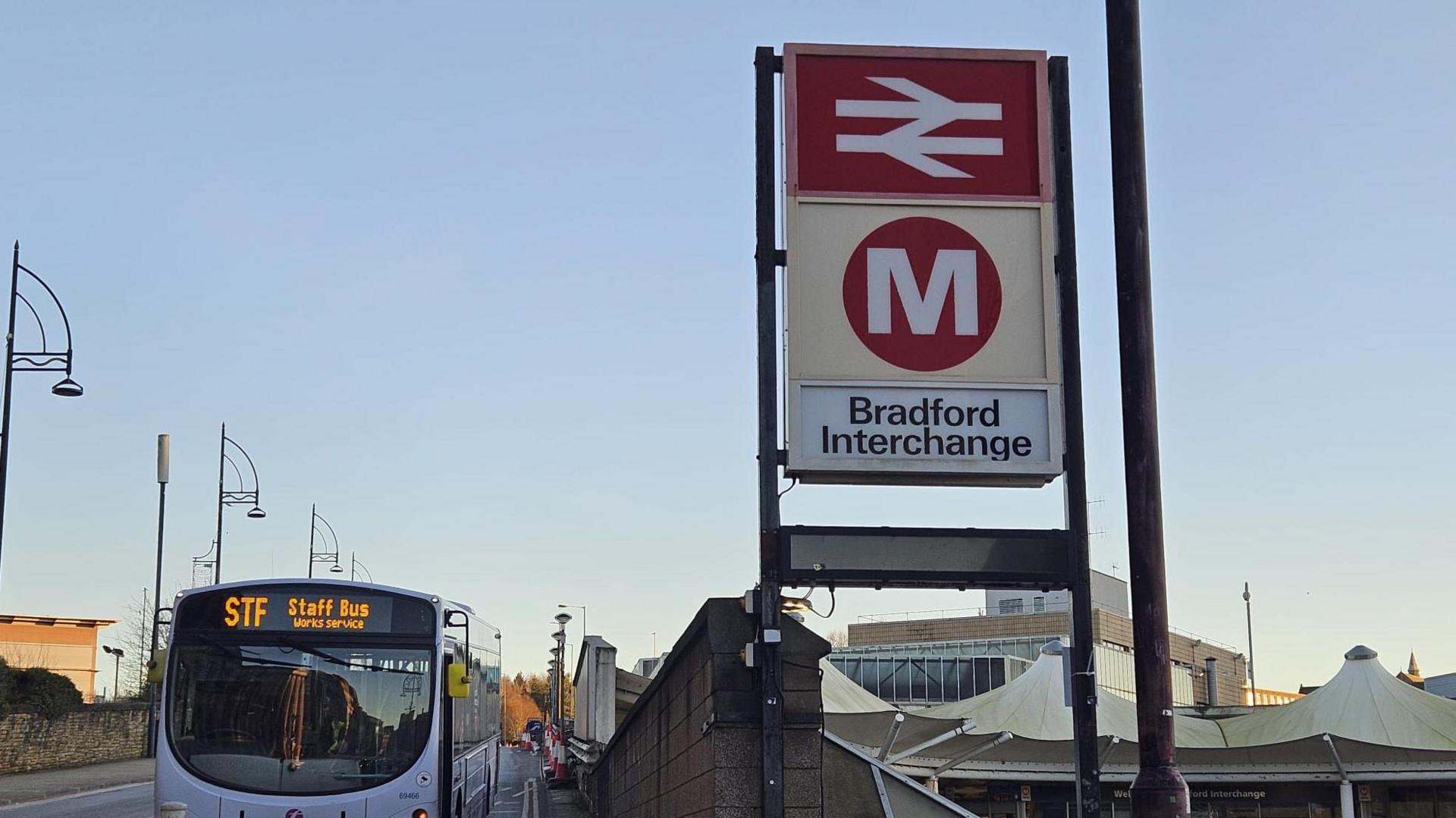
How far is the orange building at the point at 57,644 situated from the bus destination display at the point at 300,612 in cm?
5883

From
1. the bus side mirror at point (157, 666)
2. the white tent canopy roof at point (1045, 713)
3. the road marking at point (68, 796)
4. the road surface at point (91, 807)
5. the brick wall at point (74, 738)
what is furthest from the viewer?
the brick wall at point (74, 738)

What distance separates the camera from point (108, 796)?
110ft

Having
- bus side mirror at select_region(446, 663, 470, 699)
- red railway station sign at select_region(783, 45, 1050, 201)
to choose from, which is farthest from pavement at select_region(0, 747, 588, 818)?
red railway station sign at select_region(783, 45, 1050, 201)

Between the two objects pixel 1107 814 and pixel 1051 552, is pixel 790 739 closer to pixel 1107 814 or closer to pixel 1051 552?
pixel 1051 552

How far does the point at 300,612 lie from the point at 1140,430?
31.9ft

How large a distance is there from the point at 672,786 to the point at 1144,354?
7755 millimetres

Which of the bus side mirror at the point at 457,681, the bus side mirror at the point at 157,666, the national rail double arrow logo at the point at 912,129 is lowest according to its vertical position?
the bus side mirror at the point at 457,681

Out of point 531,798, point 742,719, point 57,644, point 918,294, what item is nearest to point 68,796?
point 531,798

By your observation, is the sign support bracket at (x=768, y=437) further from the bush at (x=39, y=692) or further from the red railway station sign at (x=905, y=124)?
the bush at (x=39, y=692)

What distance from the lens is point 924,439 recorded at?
11.0m

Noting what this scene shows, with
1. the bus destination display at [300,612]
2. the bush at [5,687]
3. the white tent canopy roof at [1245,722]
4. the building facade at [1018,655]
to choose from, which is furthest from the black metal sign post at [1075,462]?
the building facade at [1018,655]

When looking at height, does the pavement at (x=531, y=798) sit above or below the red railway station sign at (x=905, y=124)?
below

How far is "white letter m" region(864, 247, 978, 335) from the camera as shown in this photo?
36.9 ft

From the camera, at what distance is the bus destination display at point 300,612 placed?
47.1 feet
